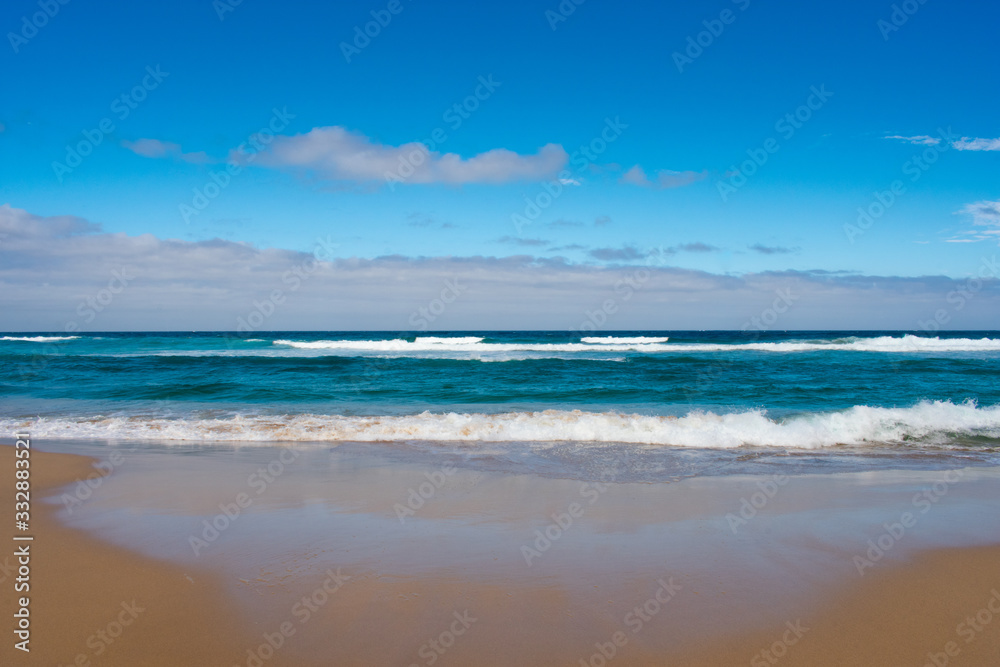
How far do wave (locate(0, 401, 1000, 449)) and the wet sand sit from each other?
4.25m

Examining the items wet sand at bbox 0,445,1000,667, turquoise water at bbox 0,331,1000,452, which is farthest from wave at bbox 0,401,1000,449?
wet sand at bbox 0,445,1000,667

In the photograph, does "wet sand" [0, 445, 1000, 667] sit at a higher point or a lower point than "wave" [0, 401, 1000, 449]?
lower

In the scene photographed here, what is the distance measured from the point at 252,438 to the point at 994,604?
9.75 m

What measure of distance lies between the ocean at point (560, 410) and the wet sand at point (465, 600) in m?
3.07

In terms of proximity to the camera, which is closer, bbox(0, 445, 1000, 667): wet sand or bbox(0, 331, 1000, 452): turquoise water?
bbox(0, 445, 1000, 667): wet sand

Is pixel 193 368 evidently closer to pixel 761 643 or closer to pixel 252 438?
pixel 252 438

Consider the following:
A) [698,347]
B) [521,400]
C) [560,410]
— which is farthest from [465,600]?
[698,347]

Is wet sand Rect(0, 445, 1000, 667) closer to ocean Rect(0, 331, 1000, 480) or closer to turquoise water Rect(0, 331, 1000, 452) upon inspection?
ocean Rect(0, 331, 1000, 480)

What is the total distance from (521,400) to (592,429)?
5088 mm

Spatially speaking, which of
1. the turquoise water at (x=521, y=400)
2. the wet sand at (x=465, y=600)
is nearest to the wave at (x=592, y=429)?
the turquoise water at (x=521, y=400)

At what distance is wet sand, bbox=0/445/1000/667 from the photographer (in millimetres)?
3277

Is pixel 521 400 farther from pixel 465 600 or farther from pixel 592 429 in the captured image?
pixel 465 600

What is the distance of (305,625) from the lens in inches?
138

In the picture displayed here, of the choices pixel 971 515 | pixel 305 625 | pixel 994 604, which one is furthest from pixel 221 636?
pixel 971 515
